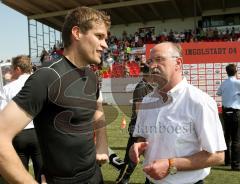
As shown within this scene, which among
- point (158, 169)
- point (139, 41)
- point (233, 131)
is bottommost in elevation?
point (233, 131)

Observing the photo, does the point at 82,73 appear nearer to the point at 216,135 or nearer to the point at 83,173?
the point at 83,173

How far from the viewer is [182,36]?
31000 mm

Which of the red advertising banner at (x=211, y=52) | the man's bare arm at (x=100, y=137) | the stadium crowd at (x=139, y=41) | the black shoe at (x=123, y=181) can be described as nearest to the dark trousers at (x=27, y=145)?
the black shoe at (x=123, y=181)

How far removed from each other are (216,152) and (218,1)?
31395 mm

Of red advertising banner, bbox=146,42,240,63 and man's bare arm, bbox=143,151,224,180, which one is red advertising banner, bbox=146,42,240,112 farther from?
man's bare arm, bbox=143,151,224,180

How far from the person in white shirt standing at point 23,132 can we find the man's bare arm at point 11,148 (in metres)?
2.63

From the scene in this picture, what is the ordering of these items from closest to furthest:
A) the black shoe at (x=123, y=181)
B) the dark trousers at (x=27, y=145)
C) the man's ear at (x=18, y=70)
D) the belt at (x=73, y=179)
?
the belt at (x=73, y=179), the dark trousers at (x=27, y=145), the man's ear at (x=18, y=70), the black shoe at (x=123, y=181)

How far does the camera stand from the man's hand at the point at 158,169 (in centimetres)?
261

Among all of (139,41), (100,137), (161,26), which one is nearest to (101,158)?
(100,137)

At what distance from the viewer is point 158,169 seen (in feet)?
8.59

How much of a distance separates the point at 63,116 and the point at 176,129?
82cm

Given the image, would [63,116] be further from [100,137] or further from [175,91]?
[175,91]

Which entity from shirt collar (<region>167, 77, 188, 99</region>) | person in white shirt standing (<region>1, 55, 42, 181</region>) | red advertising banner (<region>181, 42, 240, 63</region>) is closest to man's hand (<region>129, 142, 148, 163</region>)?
shirt collar (<region>167, 77, 188, 99</region>)

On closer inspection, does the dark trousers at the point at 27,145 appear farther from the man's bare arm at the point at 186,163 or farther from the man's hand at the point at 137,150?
the man's bare arm at the point at 186,163
